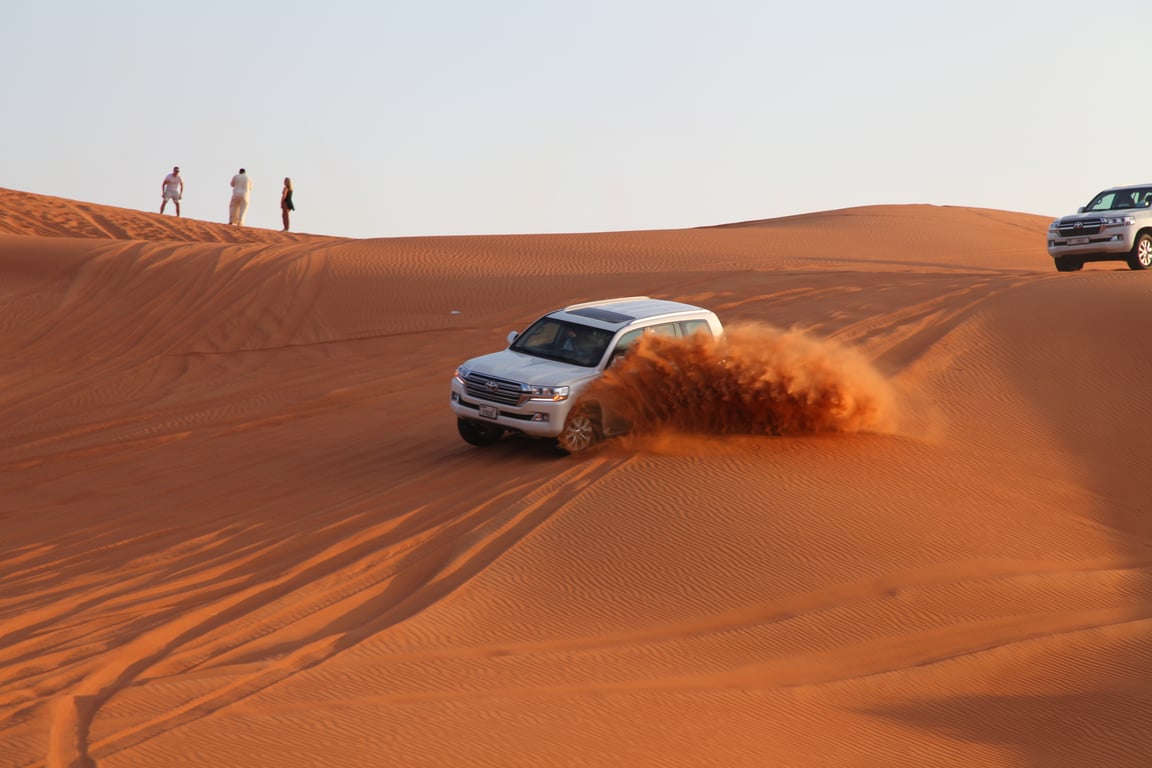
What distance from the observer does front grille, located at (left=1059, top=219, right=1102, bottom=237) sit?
2494 centimetres

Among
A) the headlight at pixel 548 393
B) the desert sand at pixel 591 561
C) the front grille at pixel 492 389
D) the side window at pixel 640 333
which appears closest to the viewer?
the desert sand at pixel 591 561

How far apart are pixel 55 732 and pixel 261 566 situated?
3649mm

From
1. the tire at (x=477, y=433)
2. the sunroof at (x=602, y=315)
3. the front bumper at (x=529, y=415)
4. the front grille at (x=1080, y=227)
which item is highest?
the front grille at (x=1080, y=227)

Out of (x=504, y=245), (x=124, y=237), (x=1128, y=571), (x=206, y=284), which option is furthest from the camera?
(x=124, y=237)

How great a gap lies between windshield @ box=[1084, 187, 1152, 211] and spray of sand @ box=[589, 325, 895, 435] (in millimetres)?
13334

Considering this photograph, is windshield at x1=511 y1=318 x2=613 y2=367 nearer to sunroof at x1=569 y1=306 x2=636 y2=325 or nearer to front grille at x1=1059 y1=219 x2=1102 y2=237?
sunroof at x1=569 y1=306 x2=636 y2=325

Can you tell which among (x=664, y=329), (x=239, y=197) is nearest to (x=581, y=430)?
(x=664, y=329)

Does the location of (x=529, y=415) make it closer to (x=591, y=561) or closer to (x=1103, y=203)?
(x=591, y=561)

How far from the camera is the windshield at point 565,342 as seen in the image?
46.0ft

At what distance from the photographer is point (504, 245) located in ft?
105

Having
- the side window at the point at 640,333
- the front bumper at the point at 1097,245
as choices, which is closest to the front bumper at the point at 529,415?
the side window at the point at 640,333

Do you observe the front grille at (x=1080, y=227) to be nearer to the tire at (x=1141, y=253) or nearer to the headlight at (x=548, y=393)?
the tire at (x=1141, y=253)

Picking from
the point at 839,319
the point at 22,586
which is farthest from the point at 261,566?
the point at 839,319

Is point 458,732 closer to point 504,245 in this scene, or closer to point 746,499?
point 746,499
